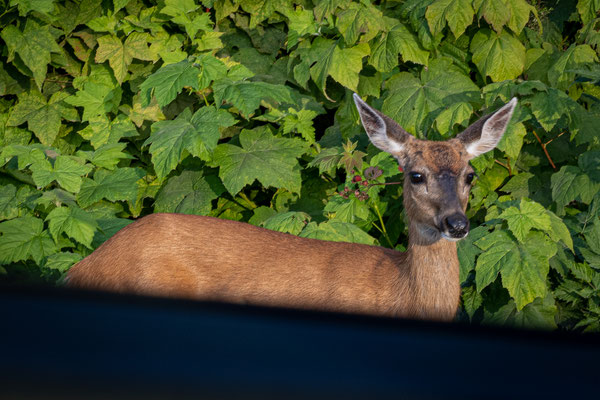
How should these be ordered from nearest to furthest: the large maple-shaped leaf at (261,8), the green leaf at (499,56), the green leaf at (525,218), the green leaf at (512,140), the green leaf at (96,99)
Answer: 1. the green leaf at (525,218)
2. the green leaf at (512,140)
3. the green leaf at (499,56)
4. the green leaf at (96,99)
5. the large maple-shaped leaf at (261,8)

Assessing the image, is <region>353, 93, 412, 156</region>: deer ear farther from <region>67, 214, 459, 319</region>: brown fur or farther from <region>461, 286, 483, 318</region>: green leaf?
<region>461, 286, 483, 318</region>: green leaf

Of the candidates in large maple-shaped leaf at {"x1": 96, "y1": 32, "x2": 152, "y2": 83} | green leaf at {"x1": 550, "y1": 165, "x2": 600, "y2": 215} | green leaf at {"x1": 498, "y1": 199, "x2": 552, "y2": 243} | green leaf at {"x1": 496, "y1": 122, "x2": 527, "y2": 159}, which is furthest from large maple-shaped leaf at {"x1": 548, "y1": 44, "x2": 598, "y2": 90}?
large maple-shaped leaf at {"x1": 96, "y1": 32, "x2": 152, "y2": 83}

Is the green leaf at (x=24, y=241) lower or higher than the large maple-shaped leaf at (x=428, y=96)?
lower

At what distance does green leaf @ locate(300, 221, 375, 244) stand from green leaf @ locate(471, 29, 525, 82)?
1.52 meters

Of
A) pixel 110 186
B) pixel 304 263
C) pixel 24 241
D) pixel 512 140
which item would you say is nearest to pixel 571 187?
pixel 512 140

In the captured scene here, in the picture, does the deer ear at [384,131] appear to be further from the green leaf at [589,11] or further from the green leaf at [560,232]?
the green leaf at [589,11]

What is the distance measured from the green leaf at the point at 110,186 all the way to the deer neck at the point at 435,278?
2144mm

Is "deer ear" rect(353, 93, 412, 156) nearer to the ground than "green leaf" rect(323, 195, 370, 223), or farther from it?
farther from it

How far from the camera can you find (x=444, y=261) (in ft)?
13.1

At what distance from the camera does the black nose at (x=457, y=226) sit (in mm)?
3781

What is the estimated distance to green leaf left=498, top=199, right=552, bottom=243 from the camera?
4.12 meters

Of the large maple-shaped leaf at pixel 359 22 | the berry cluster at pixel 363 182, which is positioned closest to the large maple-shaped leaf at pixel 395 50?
the large maple-shaped leaf at pixel 359 22

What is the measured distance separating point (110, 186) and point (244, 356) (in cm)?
478

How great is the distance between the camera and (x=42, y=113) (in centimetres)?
602
